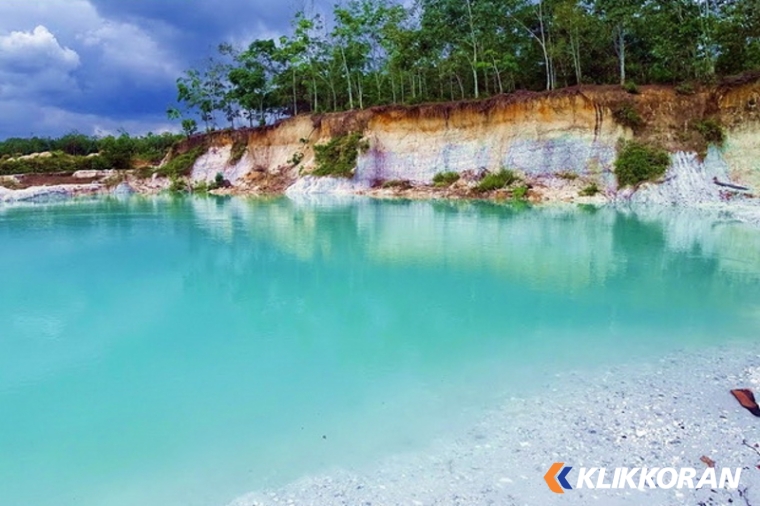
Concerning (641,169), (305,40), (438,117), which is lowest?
(641,169)

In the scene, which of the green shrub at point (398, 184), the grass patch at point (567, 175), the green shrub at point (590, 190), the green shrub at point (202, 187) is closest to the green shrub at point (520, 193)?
the grass patch at point (567, 175)

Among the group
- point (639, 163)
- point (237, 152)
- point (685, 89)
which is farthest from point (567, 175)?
point (237, 152)

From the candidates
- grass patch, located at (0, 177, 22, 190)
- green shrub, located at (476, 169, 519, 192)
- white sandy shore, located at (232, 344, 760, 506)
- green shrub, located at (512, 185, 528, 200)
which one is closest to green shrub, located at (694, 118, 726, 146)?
green shrub, located at (512, 185, 528, 200)

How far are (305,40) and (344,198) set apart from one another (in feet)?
50.8

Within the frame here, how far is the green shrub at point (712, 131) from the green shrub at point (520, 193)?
343 inches

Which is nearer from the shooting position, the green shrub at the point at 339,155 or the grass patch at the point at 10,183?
the green shrub at the point at 339,155

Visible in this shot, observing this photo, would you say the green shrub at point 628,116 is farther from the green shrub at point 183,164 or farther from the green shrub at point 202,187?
the green shrub at point 183,164

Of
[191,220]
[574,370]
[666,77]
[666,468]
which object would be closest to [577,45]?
[666,77]

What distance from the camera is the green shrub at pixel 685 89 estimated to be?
26.6 metres

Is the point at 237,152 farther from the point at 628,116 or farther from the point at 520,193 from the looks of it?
the point at 628,116

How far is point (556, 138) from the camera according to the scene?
28.5 metres

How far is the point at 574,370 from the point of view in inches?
238

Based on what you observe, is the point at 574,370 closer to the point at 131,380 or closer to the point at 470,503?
the point at 470,503

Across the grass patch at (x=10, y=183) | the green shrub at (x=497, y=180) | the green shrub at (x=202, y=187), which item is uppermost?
the grass patch at (x=10, y=183)
